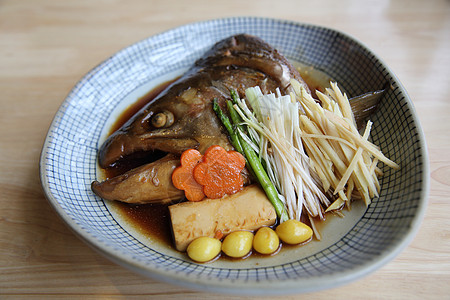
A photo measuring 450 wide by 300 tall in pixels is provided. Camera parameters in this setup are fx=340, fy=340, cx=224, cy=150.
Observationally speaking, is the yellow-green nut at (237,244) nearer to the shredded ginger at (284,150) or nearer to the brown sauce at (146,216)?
the brown sauce at (146,216)

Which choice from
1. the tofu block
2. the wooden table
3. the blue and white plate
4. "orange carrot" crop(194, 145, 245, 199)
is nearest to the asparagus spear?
→ "orange carrot" crop(194, 145, 245, 199)

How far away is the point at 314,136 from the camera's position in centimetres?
261

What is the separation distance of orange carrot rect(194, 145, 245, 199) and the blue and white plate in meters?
0.54

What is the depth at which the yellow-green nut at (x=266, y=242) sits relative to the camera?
2.31 m

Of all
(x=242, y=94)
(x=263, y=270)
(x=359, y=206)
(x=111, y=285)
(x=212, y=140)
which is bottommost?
(x=111, y=285)

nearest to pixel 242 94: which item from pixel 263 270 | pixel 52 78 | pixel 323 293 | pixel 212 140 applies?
pixel 212 140

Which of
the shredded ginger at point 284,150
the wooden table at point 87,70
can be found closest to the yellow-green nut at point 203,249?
the wooden table at point 87,70

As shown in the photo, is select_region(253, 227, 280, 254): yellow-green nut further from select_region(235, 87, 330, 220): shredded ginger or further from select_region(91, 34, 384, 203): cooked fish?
select_region(91, 34, 384, 203): cooked fish

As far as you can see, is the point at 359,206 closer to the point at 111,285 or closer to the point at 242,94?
the point at 242,94

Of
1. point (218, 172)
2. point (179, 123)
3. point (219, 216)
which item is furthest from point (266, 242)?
point (179, 123)

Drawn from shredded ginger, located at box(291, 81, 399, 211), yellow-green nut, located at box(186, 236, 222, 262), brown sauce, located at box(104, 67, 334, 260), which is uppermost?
shredded ginger, located at box(291, 81, 399, 211)

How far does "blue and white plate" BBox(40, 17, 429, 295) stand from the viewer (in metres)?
1.93

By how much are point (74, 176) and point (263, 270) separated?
1.68m

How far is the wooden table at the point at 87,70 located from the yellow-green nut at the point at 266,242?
1.29ft
